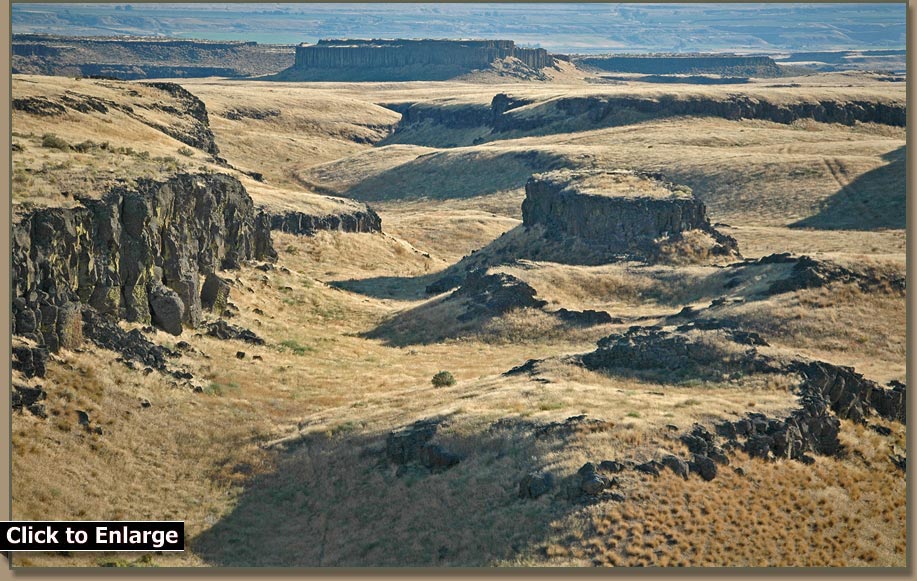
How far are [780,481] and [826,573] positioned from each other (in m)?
6.95

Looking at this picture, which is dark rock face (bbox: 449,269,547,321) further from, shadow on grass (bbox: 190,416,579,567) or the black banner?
the black banner

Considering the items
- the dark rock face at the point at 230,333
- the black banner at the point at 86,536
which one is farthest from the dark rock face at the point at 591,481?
the dark rock face at the point at 230,333

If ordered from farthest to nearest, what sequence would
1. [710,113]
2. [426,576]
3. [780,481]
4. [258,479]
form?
[710,113], [258,479], [780,481], [426,576]

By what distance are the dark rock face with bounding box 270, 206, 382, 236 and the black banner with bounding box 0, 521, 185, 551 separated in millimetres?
59463

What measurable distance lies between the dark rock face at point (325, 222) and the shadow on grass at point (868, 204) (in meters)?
38.0

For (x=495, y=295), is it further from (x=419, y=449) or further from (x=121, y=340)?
(x=419, y=449)

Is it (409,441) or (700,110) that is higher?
(700,110)

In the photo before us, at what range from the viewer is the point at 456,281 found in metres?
86.3

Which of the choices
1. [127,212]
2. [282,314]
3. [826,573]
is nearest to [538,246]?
[282,314]

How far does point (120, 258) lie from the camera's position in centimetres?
5322

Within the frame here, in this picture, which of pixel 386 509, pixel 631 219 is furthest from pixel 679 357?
pixel 631 219

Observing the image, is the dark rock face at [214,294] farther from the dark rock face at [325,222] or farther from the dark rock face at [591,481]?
the dark rock face at [591,481]

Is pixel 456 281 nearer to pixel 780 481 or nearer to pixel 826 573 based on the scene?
pixel 780 481

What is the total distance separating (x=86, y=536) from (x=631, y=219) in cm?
6060
